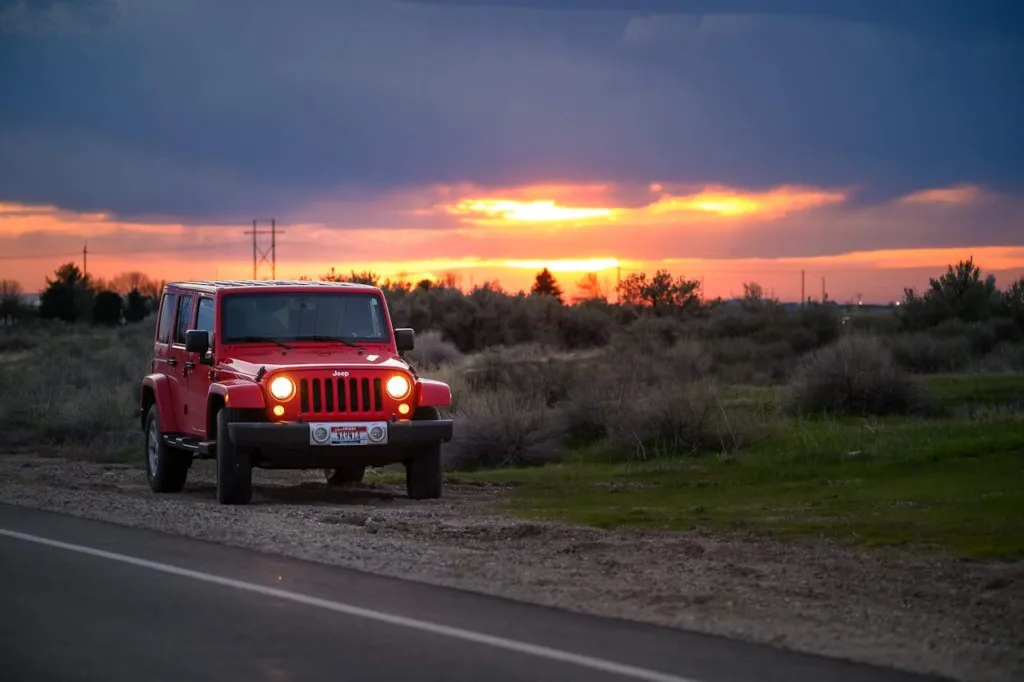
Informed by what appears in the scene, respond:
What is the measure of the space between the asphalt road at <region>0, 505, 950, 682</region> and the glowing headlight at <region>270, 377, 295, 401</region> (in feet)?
14.4

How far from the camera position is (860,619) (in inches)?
365

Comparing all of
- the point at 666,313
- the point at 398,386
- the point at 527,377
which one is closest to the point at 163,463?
the point at 398,386

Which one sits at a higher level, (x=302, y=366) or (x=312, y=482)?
(x=302, y=366)

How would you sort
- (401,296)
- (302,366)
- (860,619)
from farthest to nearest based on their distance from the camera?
(401,296), (302,366), (860,619)

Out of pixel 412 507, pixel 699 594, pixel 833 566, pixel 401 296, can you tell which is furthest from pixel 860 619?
pixel 401 296

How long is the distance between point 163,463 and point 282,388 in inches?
123

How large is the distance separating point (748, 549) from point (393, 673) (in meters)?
5.54

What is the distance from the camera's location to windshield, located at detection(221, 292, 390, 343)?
17344 millimetres

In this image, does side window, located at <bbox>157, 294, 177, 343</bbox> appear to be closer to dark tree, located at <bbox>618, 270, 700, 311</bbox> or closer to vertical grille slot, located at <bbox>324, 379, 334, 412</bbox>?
vertical grille slot, located at <bbox>324, 379, 334, 412</bbox>

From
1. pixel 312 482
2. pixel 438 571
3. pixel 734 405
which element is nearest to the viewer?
pixel 438 571

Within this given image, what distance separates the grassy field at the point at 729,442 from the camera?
49.5 feet

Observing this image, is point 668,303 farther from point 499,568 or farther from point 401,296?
point 499,568

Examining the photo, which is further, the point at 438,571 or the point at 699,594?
the point at 438,571

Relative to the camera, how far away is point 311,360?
16.6m
